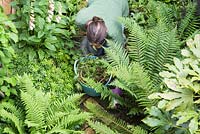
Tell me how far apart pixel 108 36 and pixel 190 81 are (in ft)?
5.57

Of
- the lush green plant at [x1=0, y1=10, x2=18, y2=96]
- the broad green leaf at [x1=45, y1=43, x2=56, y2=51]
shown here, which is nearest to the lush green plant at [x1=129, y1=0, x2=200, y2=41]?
the broad green leaf at [x1=45, y1=43, x2=56, y2=51]

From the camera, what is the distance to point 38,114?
4.28 meters

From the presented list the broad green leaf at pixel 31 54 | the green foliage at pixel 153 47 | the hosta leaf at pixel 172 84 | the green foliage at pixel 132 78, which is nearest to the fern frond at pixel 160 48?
the green foliage at pixel 153 47

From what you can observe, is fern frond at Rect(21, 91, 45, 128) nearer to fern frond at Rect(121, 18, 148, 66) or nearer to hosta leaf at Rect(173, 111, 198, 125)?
fern frond at Rect(121, 18, 148, 66)

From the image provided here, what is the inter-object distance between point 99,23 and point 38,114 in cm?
121

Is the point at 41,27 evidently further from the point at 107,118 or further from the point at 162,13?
the point at 162,13

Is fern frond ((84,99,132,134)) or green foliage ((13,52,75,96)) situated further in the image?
green foliage ((13,52,75,96))

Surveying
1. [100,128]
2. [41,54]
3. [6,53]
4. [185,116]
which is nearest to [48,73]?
[41,54]

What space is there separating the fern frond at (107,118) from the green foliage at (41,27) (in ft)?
2.89

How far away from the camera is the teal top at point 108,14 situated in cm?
506

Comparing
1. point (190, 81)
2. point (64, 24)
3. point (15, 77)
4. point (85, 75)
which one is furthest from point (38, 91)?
point (190, 81)

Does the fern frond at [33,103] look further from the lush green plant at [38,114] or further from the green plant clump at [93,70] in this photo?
the green plant clump at [93,70]

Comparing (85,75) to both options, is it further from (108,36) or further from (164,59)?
(164,59)

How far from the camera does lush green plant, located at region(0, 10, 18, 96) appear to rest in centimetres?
418
